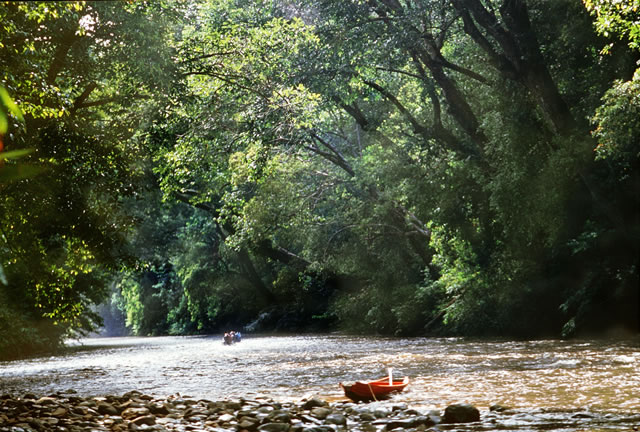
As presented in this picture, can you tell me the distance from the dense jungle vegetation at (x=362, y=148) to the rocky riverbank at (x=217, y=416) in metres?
3.15

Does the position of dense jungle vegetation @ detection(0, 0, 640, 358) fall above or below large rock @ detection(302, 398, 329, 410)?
above

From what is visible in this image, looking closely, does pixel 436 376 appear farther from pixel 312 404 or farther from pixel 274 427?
pixel 274 427

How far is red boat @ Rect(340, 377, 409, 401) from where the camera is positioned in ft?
34.8

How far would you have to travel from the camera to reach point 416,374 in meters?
14.4

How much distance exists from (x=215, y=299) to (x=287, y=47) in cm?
3216

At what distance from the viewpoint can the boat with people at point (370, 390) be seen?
418 inches

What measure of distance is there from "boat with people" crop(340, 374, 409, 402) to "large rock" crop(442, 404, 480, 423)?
247 centimetres

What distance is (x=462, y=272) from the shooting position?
2583 cm

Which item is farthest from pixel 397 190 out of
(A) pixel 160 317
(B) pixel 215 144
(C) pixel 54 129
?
(A) pixel 160 317

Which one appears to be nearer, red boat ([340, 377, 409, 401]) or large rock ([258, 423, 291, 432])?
large rock ([258, 423, 291, 432])

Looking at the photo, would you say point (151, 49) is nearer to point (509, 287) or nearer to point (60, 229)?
point (60, 229)

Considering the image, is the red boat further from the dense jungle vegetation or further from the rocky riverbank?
the dense jungle vegetation

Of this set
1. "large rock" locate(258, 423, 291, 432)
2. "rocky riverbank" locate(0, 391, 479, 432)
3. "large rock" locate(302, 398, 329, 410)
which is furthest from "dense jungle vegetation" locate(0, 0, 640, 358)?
"large rock" locate(302, 398, 329, 410)

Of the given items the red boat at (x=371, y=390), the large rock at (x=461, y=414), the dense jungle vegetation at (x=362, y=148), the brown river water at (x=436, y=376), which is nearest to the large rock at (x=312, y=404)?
the red boat at (x=371, y=390)
